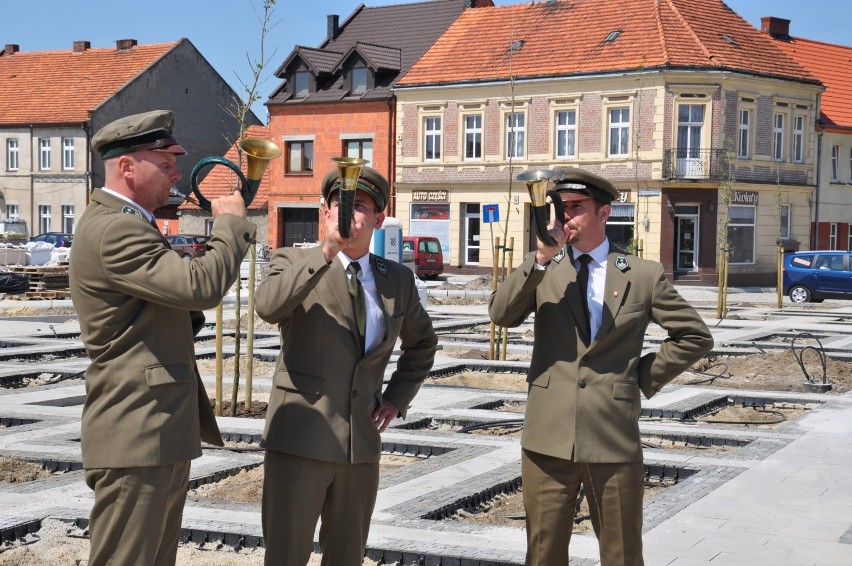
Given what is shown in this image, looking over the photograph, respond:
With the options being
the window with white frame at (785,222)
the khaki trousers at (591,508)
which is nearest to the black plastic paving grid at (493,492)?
the khaki trousers at (591,508)

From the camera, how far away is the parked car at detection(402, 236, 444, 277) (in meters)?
41.1

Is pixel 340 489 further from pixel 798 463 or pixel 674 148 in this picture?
pixel 674 148

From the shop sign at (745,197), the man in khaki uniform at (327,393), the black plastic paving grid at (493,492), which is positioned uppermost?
the shop sign at (745,197)

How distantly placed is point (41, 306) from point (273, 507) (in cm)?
2383

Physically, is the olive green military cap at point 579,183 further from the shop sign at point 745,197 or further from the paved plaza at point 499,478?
the shop sign at point 745,197

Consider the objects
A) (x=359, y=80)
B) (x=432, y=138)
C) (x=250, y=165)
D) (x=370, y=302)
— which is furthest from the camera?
(x=359, y=80)

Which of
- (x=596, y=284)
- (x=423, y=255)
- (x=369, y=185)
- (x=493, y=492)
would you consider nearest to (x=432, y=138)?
(x=423, y=255)

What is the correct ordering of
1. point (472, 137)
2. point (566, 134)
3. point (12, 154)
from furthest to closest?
point (12, 154), point (472, 137), point (566, 134)

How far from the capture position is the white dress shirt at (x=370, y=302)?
4.62 m

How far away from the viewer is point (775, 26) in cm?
4997

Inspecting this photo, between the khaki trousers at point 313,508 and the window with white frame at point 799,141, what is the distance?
134 ft

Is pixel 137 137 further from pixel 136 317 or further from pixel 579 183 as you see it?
pixel 579 183

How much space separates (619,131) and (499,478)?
33285 mm

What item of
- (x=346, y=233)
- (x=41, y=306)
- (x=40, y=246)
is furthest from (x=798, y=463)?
(x=40, y=246)
